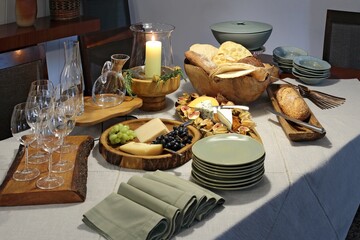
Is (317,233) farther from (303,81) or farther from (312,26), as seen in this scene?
(312,26)

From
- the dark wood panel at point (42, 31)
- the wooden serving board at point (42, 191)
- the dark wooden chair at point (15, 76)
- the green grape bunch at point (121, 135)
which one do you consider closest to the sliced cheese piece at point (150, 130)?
the green grape bunch at point (121, 135)

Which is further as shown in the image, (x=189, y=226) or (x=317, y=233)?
(x=317, y=233)

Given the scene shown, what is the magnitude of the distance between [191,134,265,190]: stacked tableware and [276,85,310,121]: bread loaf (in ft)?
1.32

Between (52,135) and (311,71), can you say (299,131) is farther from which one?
(52,135)

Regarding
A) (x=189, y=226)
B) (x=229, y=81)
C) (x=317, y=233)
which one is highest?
(x=229, y=81)

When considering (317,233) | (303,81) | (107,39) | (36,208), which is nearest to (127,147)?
(36,208)

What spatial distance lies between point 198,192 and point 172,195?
2.3 inches

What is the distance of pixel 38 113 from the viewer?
131 cm

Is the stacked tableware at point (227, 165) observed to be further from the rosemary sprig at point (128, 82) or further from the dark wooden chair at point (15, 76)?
the dark wooden chair at point (15, 76)

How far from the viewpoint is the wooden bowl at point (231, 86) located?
1.75 m

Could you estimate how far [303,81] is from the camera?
214 centimetres

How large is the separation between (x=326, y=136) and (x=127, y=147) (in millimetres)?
630

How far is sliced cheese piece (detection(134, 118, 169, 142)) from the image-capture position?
1476mm

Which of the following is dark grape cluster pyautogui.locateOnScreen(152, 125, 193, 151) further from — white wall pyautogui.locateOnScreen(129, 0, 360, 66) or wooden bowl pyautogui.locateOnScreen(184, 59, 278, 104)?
white wall pyautogui.locateOnScreen(129, 0, 360, 66)
